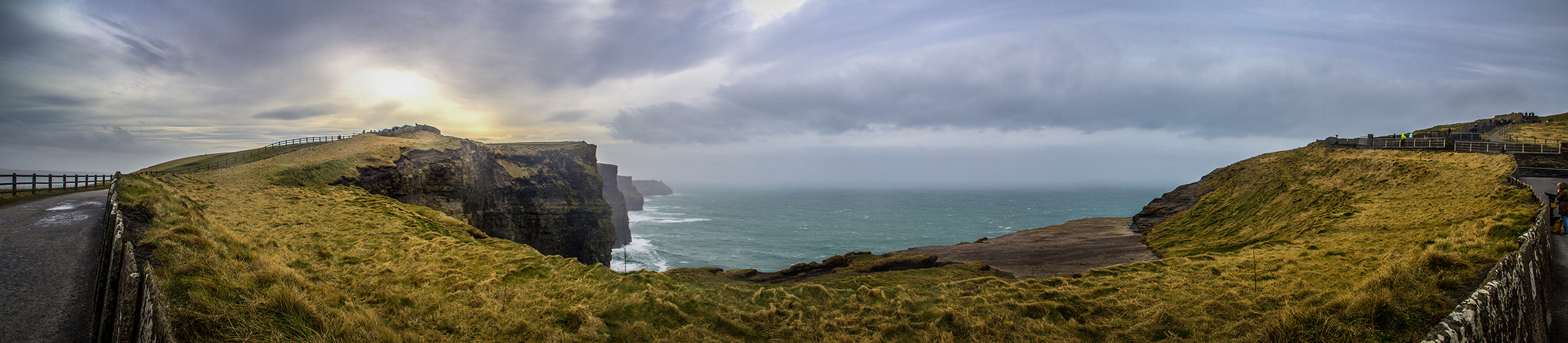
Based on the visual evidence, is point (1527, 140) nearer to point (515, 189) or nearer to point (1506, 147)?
point (1506, 147)

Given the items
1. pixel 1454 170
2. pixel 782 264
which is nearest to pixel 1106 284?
pixel 1454 170

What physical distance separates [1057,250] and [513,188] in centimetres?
3596

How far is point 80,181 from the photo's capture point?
24484 millimetres

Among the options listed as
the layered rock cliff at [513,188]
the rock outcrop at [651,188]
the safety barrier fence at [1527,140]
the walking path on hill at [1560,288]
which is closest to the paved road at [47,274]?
the layered rock cliff at [513,188]

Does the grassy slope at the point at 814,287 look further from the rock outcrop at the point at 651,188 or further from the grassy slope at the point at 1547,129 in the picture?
the rock outcrop at the point at 651,188

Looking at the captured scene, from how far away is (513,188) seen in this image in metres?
38.4

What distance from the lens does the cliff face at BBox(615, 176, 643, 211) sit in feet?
366

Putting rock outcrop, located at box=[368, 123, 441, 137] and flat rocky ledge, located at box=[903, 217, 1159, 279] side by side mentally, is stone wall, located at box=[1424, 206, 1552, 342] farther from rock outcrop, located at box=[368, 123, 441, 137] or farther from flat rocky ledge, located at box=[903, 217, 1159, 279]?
rock outcrop, located at box=[368, 123, 441, 137]

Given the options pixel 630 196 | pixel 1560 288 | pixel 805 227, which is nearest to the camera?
pixel 1560 288

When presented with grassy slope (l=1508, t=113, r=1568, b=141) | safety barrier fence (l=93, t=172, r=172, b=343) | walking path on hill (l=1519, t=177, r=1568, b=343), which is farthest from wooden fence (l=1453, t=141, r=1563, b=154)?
safety barrier fence (l=93, t=172, r=172, b=343)

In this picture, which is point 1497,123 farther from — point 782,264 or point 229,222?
point 229,222

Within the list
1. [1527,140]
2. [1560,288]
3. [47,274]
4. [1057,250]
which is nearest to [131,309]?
[47,274]

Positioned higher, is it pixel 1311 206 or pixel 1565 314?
pixel 1311 206

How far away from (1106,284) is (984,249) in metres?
11.2
